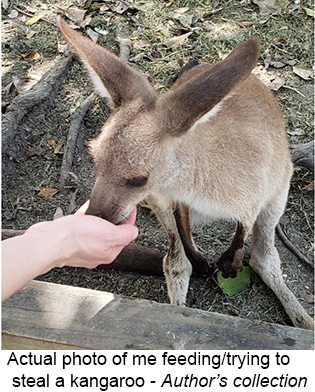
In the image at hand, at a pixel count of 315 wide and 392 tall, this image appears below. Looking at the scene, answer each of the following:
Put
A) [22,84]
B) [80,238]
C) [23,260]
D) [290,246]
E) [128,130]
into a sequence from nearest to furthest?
[23,260] → [80,238] → [128,130] → [290,246] → [22,84]

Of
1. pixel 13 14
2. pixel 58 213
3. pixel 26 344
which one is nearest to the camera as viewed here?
pixel 26 344

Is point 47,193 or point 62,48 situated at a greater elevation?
point 62,48

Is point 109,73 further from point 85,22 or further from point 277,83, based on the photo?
point 85,22

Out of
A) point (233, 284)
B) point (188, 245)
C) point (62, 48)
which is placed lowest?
point (233, 284)

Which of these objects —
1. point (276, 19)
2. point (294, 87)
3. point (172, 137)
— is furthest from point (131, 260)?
point (276, 19)

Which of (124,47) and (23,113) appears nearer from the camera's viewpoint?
(23,113)

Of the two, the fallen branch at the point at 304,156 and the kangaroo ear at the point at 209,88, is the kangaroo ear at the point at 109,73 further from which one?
the fallen branch at the point at 304,156

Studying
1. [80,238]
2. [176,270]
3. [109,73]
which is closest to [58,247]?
[80,238]
